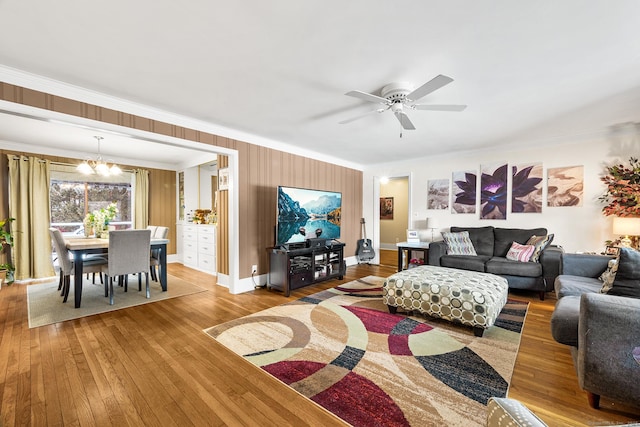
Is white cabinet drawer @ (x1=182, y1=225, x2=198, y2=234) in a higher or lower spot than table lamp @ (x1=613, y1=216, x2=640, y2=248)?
lower

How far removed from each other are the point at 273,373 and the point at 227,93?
2572 millimetres

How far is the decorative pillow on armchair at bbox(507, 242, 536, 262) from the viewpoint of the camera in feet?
12.8

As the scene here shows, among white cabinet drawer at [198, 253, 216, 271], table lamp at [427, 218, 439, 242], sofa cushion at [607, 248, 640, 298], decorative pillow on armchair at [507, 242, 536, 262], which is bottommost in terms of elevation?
white cabinet drawer at [198, 253, 216, 271]

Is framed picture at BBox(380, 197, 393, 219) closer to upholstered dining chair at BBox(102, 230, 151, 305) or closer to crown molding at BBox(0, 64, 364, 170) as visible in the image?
crown molding at BBox(0, 64, 364, 170)

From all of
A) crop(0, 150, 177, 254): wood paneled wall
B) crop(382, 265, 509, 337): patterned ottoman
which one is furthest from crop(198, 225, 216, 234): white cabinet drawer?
crop(382, 265, 509, 337): patterned ottoman

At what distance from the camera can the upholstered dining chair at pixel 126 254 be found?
3.39 meters

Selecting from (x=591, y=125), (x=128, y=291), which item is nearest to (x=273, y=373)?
(x=128, y=291)

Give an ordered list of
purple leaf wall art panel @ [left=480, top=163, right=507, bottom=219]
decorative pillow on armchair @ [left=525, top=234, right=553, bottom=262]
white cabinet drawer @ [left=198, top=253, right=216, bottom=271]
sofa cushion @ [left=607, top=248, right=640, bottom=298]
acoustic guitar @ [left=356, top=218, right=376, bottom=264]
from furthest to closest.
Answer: acoustic guitar @ [left=356, top=218, right=376, bottom=264]
white cabinet drawer @ [left=198, top=253, right=216, bottom=271]
purple leaf wall art panel @ [left=480, top=163, right=507, bottom=219]
decorative pillow on armchair @ [left=525, top=234, right=553, bottom=262]
sofa cushion @ [left=607, top=248, right=640, bottom=298]

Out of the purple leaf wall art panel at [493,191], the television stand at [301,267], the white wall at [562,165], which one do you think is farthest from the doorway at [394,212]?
the television stand at [301,267]

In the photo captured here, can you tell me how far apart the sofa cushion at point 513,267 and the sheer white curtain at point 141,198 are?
6869 mm

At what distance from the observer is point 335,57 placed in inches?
82.2

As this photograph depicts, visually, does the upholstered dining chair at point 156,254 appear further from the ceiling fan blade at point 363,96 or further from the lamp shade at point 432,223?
the lamp shade at point 432,223

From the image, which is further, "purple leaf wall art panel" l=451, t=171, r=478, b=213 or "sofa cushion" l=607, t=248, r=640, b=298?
"purple leaf wall art panel" l=451, t=171, r=478, b=213

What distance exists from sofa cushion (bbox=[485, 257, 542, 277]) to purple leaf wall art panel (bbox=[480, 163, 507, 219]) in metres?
1.08
